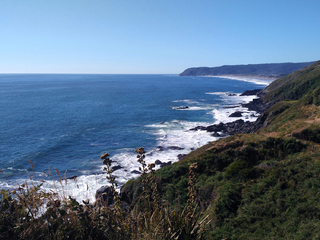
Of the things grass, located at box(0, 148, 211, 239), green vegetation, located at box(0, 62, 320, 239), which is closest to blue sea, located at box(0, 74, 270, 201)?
green vegetation, located at box(0, 62, 320, 239)

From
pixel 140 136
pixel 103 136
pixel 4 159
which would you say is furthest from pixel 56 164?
pixel 140 136

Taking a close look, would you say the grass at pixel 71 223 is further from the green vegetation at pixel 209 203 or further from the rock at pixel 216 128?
the rock at pixel 216 128

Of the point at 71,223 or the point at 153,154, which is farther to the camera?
the point at 153,154

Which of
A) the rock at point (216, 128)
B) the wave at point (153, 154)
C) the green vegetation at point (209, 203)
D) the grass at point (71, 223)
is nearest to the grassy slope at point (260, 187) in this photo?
the green vegetation at point (209, 203)

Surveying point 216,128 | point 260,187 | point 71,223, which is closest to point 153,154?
point 216,128

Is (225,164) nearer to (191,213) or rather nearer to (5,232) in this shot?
(191,213)

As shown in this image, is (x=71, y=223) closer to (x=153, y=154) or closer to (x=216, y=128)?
(x=153, y=154)
